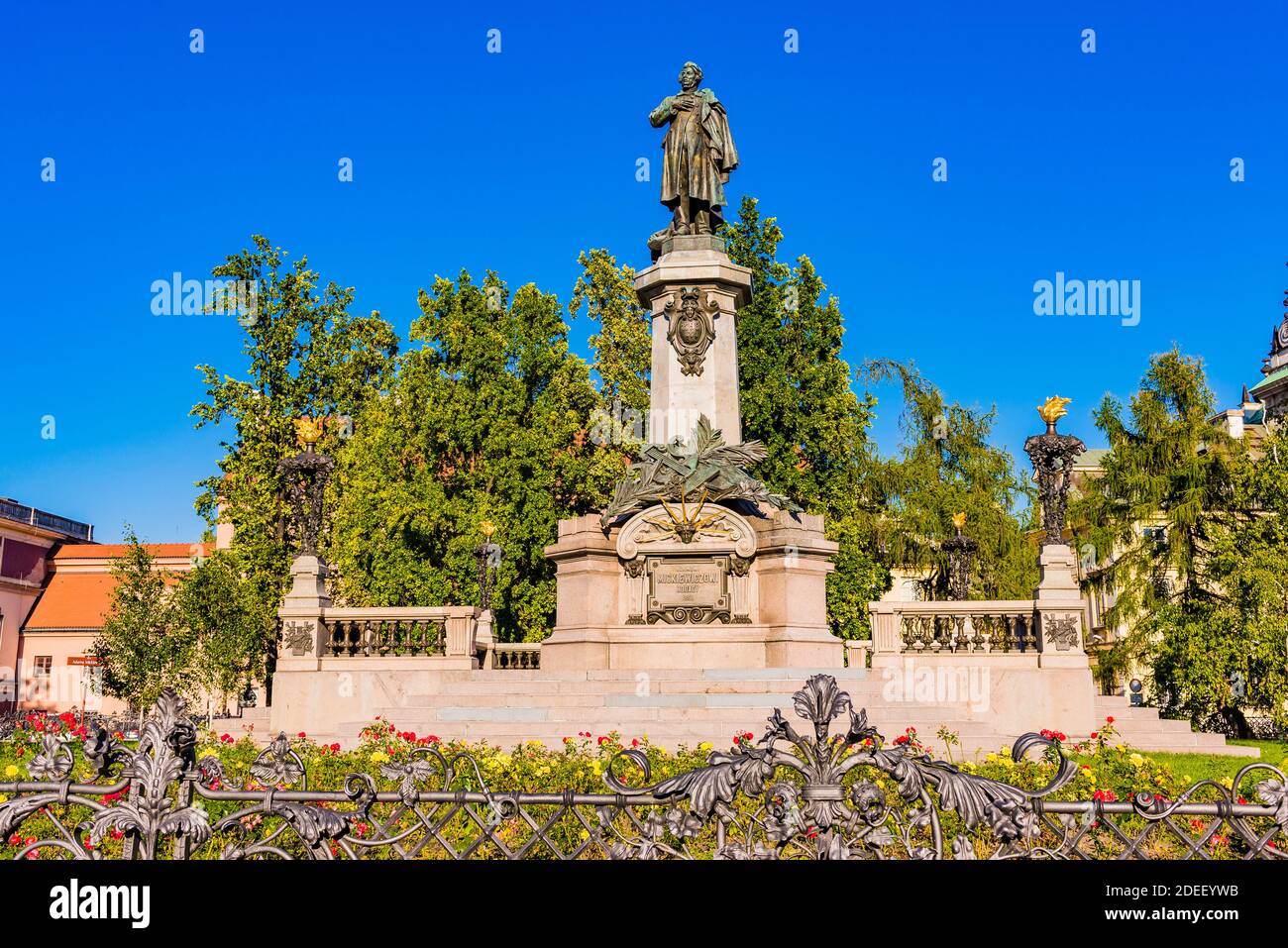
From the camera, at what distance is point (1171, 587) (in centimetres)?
3025

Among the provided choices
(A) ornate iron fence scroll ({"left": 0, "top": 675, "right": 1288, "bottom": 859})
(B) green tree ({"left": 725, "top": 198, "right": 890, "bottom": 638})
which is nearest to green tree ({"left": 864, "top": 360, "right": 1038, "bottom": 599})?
(B) green tree ({"left": 725, "top": 198, "right": 890, "bottom": 638})

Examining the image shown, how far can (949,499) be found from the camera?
3691 cm

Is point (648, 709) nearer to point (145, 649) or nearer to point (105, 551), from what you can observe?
point (145, 649)

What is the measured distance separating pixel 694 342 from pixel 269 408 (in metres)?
19.0

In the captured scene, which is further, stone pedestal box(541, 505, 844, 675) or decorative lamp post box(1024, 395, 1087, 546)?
decorative lamp post box(1024, 395, 1087, 546)

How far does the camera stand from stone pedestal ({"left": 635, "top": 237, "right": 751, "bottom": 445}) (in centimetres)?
1919

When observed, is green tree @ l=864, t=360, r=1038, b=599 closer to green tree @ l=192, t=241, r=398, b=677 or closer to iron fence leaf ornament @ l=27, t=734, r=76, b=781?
green tree @ l=192, t=241, r=398, b=677

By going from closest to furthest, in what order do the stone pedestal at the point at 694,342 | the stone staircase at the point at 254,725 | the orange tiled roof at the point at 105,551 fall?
the stone pedestal at the point at 694,342, the stone staircase at the point at 254,725, the orange tiled roof at the point at 105,551

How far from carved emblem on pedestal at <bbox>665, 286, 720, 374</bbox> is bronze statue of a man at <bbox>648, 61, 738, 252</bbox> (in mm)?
1602

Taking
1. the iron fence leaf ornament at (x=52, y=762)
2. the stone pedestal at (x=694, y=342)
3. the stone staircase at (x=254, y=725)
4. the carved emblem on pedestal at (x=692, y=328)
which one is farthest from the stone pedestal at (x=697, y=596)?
the iron fence leaf ornament at (x=52, y=762)

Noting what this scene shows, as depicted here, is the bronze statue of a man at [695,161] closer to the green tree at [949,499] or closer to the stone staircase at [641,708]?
the stone staircase at [641,708]

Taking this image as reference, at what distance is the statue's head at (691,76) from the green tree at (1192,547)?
16.8 metres

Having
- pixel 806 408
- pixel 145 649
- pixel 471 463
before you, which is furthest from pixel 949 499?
pixel 145 649

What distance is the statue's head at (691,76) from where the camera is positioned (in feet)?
67.8
